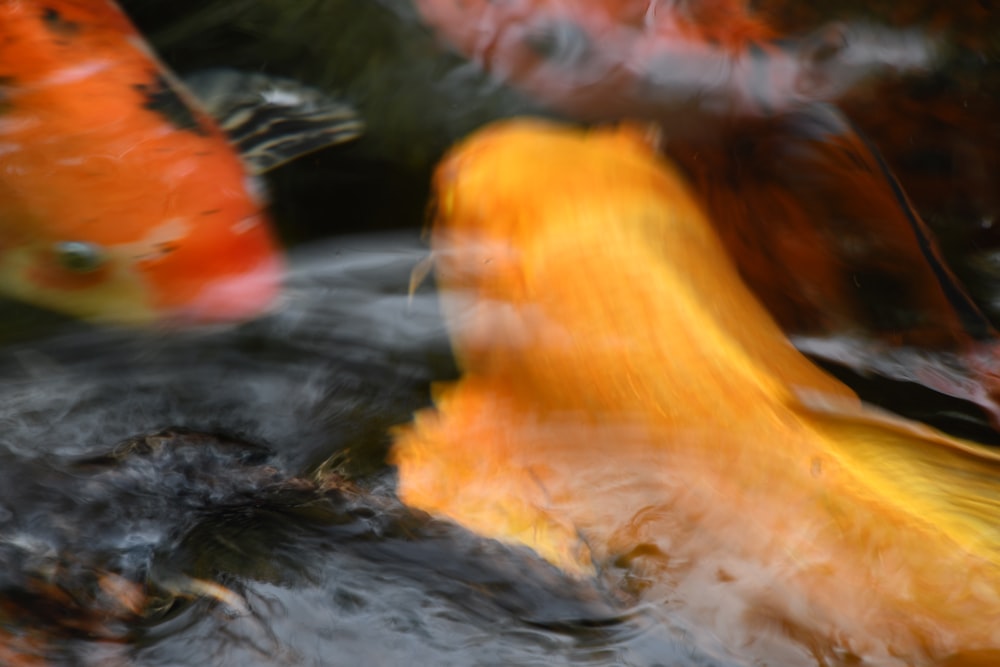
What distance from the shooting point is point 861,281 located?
4.33 feet

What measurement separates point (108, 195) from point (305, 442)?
417 mm

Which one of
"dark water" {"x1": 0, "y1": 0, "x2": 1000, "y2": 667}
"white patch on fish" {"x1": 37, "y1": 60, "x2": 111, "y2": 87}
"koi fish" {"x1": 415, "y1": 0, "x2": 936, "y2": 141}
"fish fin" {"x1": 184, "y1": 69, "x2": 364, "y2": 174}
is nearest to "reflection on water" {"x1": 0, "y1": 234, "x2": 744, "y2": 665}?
"dark water" {"x1": 0, "y1": 0, "x2": 1000, "y2": 667}

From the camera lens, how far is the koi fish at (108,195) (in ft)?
3.91

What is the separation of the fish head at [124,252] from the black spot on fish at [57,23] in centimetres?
20

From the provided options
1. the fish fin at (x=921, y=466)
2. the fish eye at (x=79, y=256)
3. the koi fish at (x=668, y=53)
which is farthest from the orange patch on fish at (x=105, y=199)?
the fish fin at (x=921, y=466)

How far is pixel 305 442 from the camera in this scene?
3.75ft

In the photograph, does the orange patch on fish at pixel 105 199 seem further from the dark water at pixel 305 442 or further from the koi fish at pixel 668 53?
the koi fish at pixel 668 53

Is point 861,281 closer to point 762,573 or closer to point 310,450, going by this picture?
point 762,573

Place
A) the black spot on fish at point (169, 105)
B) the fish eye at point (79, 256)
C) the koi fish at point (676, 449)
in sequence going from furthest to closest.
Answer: the black spot on fish at point (169, 105)
the fish eye at point (79, 256)
the koi fish at point (676, 449)

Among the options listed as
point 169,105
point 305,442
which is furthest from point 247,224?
point 305,442

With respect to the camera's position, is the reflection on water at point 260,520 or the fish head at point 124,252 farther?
the fish head at point 124,252

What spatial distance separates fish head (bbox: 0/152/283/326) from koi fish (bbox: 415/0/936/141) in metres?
0.55

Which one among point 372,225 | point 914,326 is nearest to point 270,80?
point 372,225

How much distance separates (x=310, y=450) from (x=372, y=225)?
375 mm
